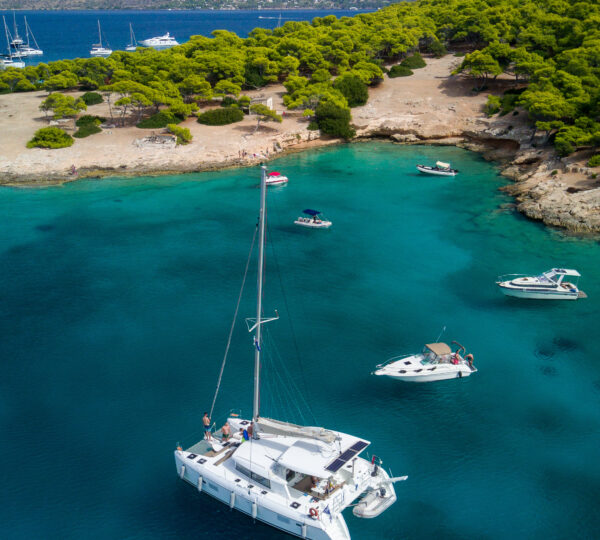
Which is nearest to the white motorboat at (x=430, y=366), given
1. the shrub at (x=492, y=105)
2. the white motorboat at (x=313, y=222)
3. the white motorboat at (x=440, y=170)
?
the white motorboat at (x=313, y=222)

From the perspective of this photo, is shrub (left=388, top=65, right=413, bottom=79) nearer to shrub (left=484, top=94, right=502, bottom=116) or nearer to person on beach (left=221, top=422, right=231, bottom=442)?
shrub (left=484, top=94, right=502, bottom=116)

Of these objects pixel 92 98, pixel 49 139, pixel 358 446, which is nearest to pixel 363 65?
pixel 92 98

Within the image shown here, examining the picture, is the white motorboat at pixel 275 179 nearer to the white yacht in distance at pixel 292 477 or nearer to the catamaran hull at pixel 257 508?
the white yacht in distance at pixel 292 477

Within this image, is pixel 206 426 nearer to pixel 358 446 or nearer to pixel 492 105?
pixel 358 446

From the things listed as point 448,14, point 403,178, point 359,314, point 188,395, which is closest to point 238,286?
point 359,314

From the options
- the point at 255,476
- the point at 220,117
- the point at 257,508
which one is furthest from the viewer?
the point at 220,117

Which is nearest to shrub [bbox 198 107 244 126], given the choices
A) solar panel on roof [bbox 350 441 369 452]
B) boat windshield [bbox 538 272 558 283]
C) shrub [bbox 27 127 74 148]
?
shrub [bbox 27 127 74 148]
